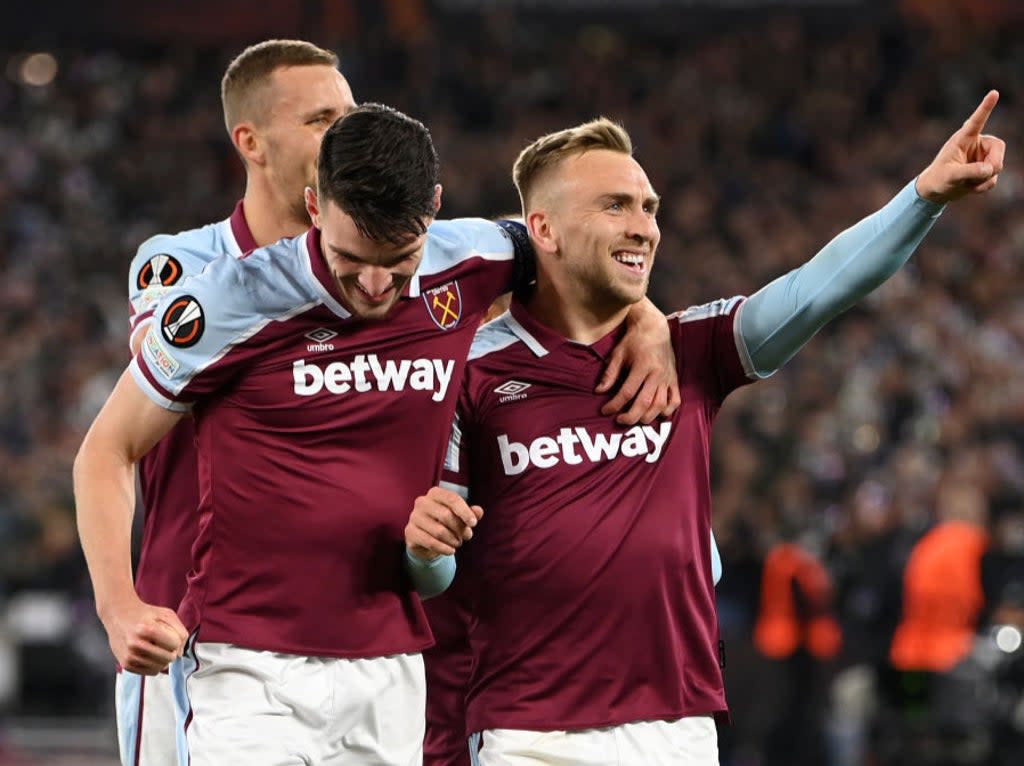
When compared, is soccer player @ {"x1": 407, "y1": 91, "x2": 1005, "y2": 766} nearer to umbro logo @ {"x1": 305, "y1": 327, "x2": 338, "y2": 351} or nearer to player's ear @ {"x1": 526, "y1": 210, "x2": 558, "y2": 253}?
player's ear @ {"x1": 526, "y1": 210, "x2": 558, "y2": 253}

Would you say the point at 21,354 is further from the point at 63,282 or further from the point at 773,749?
the point at 773,749

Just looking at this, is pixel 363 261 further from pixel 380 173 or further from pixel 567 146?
pixel 567 146

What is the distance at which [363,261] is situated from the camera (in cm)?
365

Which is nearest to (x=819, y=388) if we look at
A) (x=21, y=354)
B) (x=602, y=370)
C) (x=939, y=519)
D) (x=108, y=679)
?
(x=939, y=519)

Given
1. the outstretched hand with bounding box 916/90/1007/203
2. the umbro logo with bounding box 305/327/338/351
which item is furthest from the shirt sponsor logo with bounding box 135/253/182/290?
the outstretched hand with bounding box 916/90/1007/203

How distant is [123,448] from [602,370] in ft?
3.68

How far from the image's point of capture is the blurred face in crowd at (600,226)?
4.16 m

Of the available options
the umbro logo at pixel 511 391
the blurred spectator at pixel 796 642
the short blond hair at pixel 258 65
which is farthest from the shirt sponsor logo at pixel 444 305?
the blurred spectator at pixel 796 642

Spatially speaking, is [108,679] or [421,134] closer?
[421,134]

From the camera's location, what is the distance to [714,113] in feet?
57.2

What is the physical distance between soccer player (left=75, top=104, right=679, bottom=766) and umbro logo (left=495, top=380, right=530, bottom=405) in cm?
34

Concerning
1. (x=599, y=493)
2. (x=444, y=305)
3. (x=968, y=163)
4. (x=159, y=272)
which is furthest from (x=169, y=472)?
(x=968, y=163)

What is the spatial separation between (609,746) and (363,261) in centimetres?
120

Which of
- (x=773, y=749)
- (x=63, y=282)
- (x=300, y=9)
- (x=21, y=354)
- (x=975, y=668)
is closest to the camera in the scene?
(x=975, y=668)
